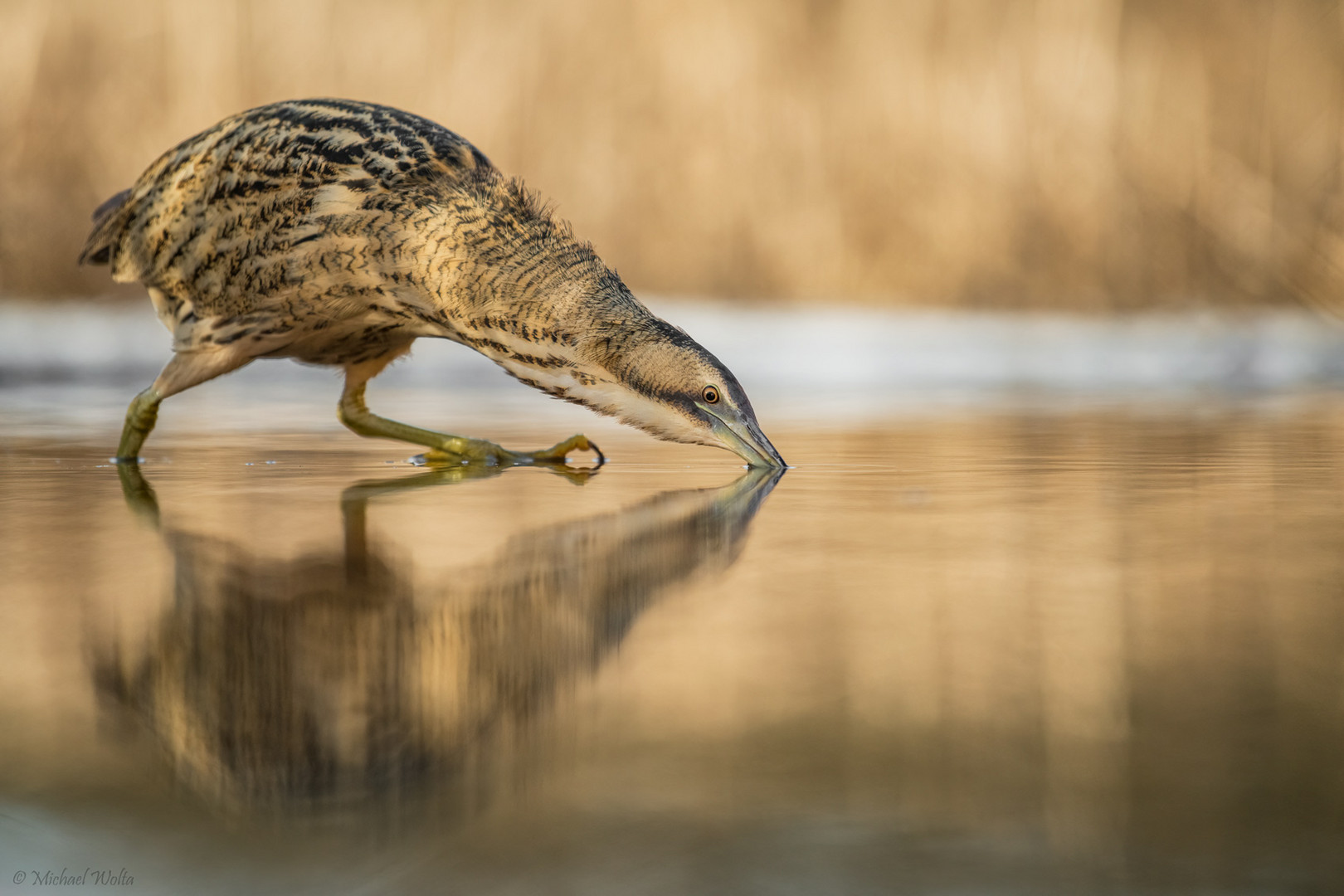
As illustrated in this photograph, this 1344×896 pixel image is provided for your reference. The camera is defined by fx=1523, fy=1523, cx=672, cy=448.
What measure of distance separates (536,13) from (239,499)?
4.90 m

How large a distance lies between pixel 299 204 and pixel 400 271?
33 cm

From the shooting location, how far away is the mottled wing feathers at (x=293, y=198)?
383 centimetres

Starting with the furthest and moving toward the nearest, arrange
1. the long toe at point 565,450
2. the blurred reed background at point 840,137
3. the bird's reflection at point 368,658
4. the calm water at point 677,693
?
the blurred reed background at point 840,137 → the long toe at point 565,450 → the bird's reflection at point 368,658 → the calm water at point 677,693

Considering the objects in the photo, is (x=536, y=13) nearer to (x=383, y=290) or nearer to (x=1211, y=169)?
(x=1211, y=169)

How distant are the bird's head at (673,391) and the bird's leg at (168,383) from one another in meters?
1.07

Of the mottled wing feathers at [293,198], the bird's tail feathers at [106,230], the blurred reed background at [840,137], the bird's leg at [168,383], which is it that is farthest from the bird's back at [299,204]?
the blurred reed background at [840,137]

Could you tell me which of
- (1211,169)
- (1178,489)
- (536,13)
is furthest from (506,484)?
(1211,169)

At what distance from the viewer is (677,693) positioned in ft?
5.60

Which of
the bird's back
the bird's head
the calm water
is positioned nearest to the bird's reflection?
the calm water

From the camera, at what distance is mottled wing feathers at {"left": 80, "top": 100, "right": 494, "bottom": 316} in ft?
12.6

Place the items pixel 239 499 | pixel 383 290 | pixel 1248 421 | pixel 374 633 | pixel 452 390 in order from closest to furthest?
pixel 374 633 < pixel 239 499 < pixel 383 290 < pixel 1248 421 < pixel 452 390

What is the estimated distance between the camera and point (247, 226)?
13.0ft

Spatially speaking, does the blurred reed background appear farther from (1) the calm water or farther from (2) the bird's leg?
(1) the calm water

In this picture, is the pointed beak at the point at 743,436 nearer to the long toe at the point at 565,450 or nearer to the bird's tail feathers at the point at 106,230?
the long toe at the point at 565,450
